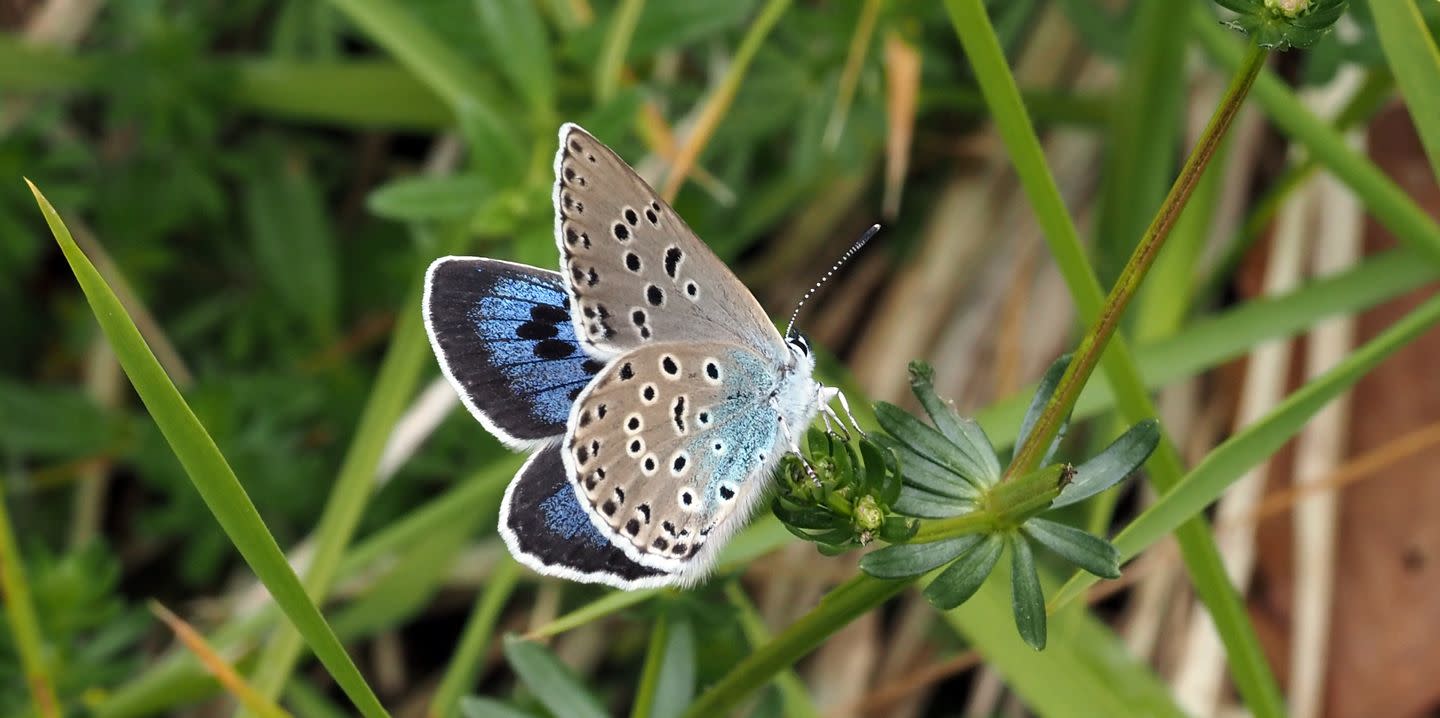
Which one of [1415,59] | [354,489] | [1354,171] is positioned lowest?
[354,489]

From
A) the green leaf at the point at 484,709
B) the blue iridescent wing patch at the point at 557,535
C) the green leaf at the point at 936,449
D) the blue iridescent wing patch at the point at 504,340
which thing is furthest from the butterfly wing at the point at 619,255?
the green leaf at the point at 484,709

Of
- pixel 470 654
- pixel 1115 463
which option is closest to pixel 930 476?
pixel 1115 463

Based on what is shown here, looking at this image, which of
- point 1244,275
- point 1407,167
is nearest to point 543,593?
point 1244,275

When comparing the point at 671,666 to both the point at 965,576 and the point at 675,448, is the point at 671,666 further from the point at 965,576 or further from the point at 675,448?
the point at 965,576

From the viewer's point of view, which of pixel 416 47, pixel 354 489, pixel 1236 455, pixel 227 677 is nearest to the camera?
pixel 1236 455

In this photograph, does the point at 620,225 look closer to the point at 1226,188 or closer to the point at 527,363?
the point at 527,363

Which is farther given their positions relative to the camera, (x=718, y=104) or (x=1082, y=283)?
(x=718, y=104)

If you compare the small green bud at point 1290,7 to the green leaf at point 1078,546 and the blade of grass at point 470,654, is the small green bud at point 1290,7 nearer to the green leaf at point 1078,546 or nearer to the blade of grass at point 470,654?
the green leaf at point 1078,546

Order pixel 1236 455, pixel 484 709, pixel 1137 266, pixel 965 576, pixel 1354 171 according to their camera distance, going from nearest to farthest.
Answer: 1. pixel 1137 266
2. pixel 965 576
3. pixel 1236 455
4. pixel 484 709
5. pixel 1354 171
